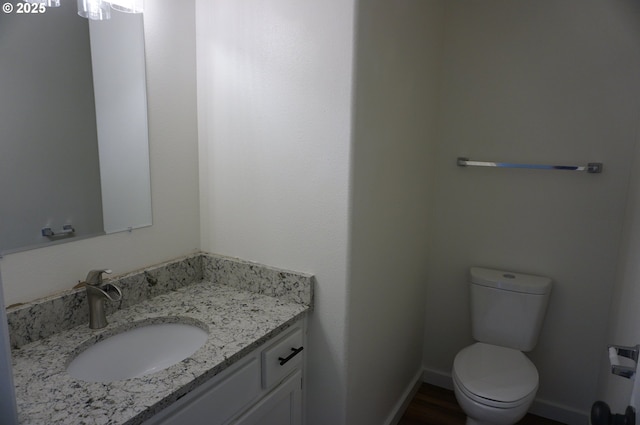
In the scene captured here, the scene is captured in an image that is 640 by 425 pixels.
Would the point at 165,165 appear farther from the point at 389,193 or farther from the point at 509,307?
the point at 509,307

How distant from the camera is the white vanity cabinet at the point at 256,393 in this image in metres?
1.13

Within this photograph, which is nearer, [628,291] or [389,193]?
[628,291]

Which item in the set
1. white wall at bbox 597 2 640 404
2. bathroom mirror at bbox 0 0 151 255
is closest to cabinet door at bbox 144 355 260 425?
bathroom mirror at bbox 0 0 151 255

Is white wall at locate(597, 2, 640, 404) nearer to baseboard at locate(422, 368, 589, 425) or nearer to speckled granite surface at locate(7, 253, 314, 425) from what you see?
baseboard at locate(422, 368, 589, 425)

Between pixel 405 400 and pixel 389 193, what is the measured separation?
1293mm

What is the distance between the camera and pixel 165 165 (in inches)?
66.4

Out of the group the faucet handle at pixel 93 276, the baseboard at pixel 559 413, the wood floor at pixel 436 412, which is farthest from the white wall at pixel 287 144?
the baseboard at pixel 559 413

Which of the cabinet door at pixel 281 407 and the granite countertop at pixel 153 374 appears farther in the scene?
the cabinet door at pixel 281 407

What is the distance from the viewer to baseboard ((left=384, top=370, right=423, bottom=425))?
2170 mm

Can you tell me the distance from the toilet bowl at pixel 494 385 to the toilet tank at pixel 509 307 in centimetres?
11

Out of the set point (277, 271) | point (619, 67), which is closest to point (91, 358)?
point (277, 271)

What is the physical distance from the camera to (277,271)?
167 cm

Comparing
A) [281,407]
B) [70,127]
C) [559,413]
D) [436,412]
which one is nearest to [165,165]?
[70,127]

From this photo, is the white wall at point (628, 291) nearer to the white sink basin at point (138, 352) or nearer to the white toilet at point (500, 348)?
the white toilet at point (500, 348)
